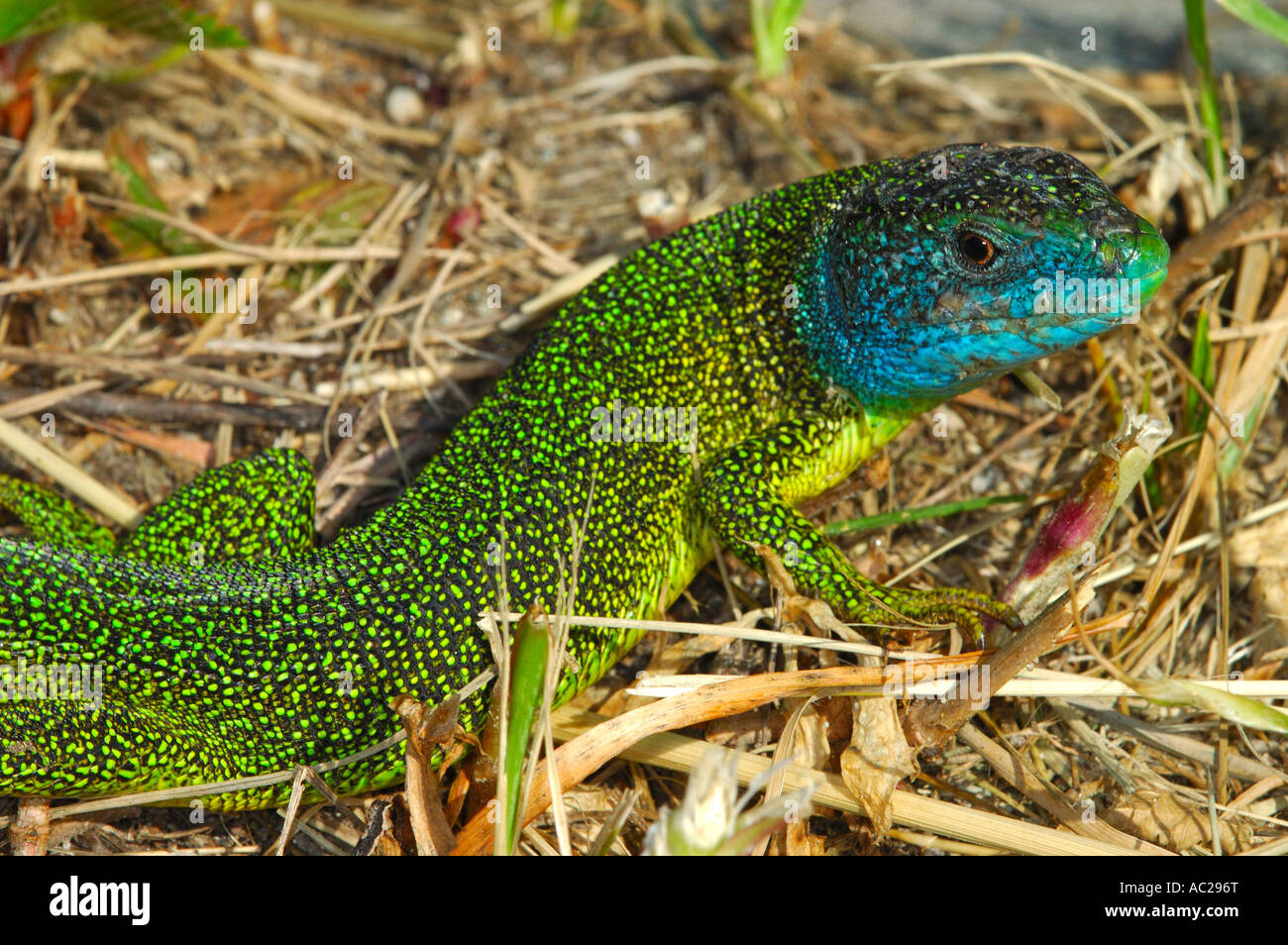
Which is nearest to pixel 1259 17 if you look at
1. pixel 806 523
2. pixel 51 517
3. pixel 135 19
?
pixel 806 523

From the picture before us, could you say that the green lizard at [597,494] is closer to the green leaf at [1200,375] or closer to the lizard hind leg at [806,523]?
the lizard hind leg at [806,523]

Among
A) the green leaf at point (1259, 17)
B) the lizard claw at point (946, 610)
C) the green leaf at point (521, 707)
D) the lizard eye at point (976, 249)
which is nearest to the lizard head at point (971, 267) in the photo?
the lizard eye at point (976, 249)

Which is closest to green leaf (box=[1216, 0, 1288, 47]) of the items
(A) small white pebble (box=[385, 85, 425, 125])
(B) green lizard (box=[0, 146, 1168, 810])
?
(B) green lizard (box=[0, 146, 1168, 810])

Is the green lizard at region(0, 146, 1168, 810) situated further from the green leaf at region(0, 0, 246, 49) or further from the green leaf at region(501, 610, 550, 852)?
the green leaf at region(0, 0, 246, 49)

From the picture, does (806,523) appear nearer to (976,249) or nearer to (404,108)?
(976,249)

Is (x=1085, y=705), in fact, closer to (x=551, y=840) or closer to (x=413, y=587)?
(x=551, y=840)
